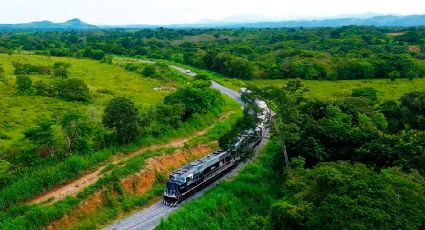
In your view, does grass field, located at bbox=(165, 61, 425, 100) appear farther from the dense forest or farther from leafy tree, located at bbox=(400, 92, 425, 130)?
leafy tree, located at bbox=(400, 92, 425, 130)

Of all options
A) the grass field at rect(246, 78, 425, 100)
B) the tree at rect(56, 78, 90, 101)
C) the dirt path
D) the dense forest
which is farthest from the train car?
the dense forest

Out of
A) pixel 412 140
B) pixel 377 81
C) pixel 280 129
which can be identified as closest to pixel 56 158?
pixel 280 129

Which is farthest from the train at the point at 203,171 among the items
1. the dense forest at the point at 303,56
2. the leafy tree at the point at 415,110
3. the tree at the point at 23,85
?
the dense forest at the point at 303,56

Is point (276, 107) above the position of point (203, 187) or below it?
above

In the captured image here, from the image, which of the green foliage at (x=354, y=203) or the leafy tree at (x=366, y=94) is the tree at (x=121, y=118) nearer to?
the green foliage at (x=354, y=203)

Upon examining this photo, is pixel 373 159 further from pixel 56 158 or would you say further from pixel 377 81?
pixel 377 81

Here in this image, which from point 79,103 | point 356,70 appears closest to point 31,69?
point 79,103
